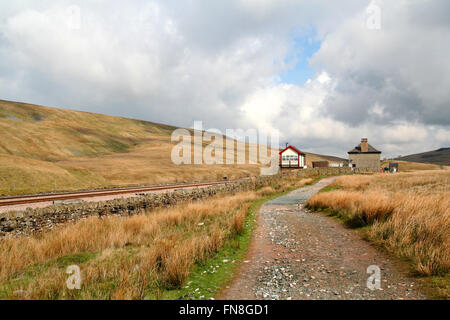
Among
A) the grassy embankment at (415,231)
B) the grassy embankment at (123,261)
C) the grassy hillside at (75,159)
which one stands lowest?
the grassy embankment at (123,261)

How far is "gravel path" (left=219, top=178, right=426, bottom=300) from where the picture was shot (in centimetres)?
492

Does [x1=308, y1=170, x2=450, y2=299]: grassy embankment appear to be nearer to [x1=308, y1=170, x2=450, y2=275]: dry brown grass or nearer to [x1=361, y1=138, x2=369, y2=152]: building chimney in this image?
[x1=308, y1=170, x2=450, y2=275]: dry brown grass

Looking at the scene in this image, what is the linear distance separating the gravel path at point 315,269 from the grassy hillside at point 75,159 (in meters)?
28.9

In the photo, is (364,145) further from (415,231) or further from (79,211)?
(79,211)

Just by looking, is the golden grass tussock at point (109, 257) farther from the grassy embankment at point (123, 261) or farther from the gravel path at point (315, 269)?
the gravel path at point (315, 269)

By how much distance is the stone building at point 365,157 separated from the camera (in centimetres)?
6712

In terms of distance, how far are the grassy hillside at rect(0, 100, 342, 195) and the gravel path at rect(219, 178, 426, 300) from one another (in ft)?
94.7

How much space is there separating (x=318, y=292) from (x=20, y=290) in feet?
19.7

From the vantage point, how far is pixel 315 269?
240 inches

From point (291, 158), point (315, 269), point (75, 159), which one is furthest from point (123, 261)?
point (75, 159)

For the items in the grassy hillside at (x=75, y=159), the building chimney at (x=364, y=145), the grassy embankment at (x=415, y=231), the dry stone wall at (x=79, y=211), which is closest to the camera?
the grassy embankment at (x=415, y=231)

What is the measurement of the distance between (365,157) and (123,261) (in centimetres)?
7368

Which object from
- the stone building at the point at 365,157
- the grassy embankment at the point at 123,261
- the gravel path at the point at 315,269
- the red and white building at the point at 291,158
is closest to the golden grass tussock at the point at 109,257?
the grassy embankment at the point at 123,261
